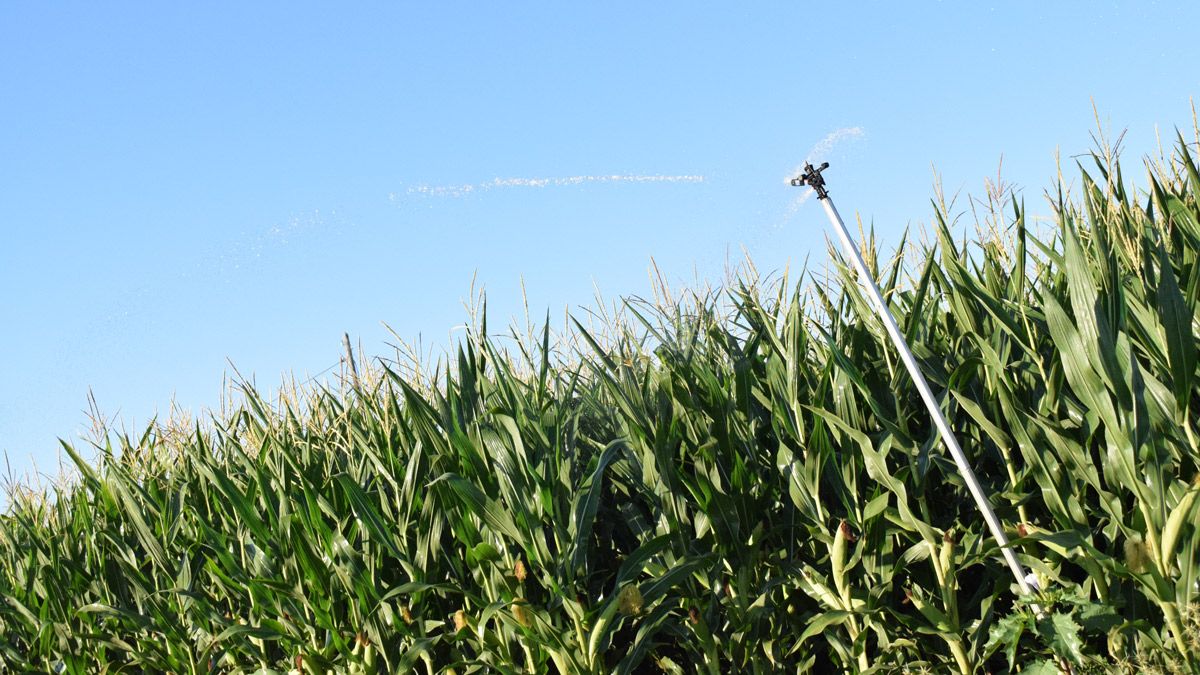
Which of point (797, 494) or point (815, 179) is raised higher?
point (815, 179)

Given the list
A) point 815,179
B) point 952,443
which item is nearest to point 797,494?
point 952,443

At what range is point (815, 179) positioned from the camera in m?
3.15

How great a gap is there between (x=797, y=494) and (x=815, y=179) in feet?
3.31

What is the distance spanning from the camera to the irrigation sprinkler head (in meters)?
3.15

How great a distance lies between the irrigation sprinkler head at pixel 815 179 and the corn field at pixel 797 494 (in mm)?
372

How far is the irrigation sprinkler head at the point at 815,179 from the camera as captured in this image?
10.3ft

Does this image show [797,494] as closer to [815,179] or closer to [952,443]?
[952,443]

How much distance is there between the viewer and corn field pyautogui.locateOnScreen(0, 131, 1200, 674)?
272 centimetres

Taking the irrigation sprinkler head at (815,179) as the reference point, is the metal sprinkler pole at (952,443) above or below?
below

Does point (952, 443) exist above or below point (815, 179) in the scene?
below

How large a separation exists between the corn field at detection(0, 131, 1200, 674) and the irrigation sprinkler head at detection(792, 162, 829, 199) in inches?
14.6

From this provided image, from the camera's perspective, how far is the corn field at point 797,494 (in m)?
2.72

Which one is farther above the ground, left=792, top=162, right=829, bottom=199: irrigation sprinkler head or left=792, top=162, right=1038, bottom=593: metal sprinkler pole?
left=792, top=162, right=829, bottom=199: irrigation sprinkler head

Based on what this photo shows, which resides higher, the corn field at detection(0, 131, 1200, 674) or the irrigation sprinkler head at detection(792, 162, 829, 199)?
the irrigation sprinkler head at detection(792, 162, 829, 199)
